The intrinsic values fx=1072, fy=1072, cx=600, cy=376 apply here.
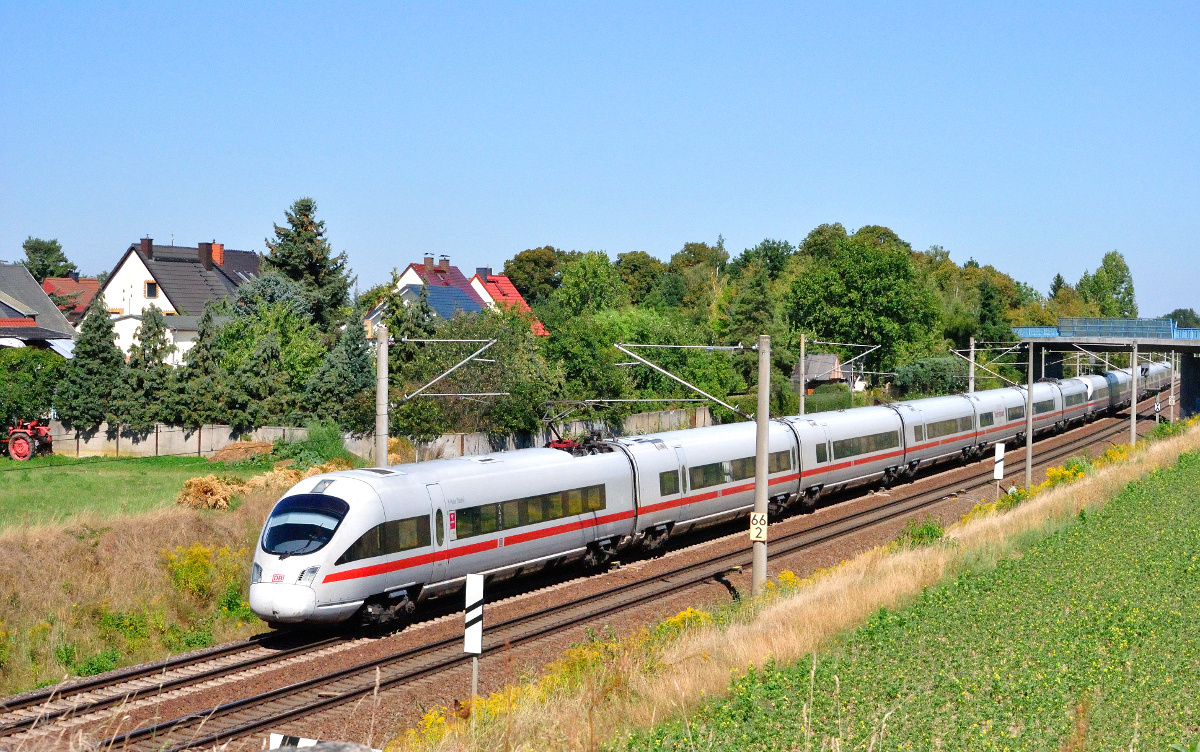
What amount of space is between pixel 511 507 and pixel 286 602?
5.09 metres

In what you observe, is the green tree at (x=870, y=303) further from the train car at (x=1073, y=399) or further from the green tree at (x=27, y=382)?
the green tree at (x=27, y=382)

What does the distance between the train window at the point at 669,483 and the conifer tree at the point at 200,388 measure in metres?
25.3

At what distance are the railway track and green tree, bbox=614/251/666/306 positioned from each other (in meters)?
109

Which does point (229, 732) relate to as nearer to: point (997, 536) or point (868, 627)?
point (868, 627)

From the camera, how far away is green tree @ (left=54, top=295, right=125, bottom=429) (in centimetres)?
4469

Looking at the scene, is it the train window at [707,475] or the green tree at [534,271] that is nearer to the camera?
the train window at [707,475]

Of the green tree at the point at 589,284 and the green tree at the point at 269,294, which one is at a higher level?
the green tree at the point at 589,284

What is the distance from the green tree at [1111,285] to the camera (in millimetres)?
160500

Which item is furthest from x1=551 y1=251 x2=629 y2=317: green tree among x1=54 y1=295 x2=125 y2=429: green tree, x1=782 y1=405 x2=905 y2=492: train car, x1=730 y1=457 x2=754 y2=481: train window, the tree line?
x1=730 y1=457 x2=754 y2=481: train window


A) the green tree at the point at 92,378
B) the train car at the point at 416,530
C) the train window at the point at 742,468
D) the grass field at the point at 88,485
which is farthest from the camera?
the green tree at the point at 92,378

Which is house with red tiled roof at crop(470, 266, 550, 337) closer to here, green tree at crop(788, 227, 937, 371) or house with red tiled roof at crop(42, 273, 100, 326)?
green tree at crop(788, 227, 937, 371)

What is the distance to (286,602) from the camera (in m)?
17.7

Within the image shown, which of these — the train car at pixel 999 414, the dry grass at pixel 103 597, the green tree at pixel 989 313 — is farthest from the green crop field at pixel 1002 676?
the green tree at pixel 989 313

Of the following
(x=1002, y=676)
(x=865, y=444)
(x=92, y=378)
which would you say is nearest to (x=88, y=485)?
(x=92, y=378)
